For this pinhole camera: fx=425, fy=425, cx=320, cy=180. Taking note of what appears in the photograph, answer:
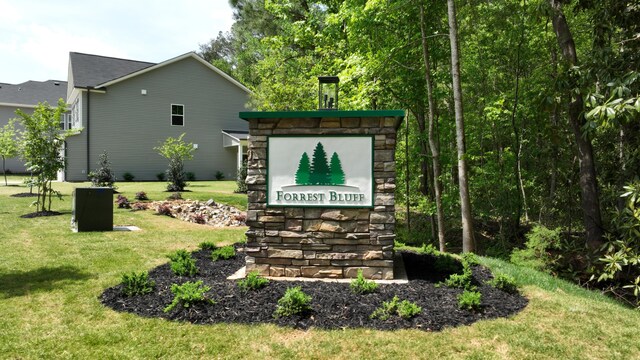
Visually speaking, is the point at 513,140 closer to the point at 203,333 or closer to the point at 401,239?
the point at 401,239

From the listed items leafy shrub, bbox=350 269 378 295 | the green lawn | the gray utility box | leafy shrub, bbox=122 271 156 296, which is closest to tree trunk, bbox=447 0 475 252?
the green lawn

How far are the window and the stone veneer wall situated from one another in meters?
19.7

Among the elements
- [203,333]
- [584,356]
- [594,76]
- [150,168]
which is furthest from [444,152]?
[150,168]

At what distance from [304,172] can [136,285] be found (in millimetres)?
2273

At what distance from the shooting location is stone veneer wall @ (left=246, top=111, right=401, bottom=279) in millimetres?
5070

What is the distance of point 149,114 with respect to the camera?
22.7m

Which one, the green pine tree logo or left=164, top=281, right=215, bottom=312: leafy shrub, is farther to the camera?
the green pine tree logo

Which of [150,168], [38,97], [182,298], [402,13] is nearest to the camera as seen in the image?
[182,298]

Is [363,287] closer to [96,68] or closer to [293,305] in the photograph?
[293,305]

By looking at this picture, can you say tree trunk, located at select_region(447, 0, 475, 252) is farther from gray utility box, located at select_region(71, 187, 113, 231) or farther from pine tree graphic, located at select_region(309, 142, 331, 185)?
gray utility box, located at select_region(71, 187, 113, 231)

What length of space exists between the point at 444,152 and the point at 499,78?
10.4 ft

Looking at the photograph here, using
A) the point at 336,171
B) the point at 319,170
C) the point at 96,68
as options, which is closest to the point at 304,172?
the point at 319,170

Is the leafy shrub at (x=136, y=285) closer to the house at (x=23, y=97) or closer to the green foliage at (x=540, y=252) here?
the green foliage at (x=540, y=252)

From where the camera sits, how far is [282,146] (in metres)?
5.22
